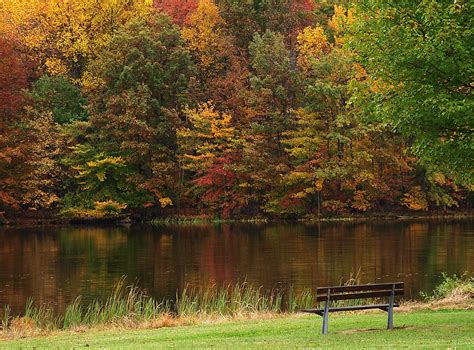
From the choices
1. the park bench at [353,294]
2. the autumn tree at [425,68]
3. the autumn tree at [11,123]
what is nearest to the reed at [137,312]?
the park bench at [353,294]

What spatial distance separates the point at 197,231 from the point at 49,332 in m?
35.0

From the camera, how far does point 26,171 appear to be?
60875 millimetres

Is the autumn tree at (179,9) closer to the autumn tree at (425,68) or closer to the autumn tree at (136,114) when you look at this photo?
the autumn tree at (136,114)

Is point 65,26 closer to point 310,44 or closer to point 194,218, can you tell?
point 194,218

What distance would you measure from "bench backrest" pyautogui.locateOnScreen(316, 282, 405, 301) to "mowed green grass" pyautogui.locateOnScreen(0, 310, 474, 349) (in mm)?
703

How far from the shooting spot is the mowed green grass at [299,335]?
44.5ft

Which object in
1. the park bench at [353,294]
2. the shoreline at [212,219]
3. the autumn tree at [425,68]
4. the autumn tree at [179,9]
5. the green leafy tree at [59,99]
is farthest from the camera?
the autumn tree at [179,9]

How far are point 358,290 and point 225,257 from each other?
73.3ft

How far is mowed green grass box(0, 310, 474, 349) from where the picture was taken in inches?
534

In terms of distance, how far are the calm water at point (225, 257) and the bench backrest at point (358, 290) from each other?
10.5m

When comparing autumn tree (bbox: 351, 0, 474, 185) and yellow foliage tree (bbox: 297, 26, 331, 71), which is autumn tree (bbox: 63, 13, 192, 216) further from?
autumn tree (bbox: 351, 0, 474, 185)

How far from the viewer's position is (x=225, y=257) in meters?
37.6

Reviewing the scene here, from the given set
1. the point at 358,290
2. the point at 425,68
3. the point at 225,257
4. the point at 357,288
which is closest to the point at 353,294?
the point at 357,288

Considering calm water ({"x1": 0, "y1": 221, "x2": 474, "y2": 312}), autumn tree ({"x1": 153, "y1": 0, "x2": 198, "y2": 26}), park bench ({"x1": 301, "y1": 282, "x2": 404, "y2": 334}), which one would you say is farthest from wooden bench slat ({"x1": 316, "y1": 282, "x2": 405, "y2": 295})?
autumn tree ({"x1": 153, "y1": 0, "x2": 198, "y2": 26})
